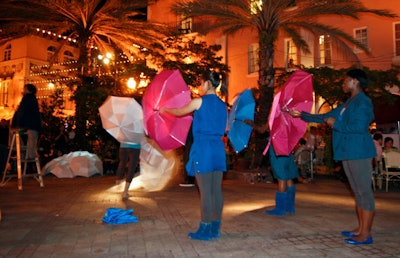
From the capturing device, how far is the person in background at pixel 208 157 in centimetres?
411

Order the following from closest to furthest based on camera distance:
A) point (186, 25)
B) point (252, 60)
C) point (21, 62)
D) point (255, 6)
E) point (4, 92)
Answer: point (255, 6) → point (252, 60) → point (186, 25) → point (21, 62) → point (4, 92)

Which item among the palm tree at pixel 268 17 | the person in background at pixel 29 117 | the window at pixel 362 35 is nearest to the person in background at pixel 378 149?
the palm tree at pixel 268 17

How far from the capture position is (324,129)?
15.4 meters

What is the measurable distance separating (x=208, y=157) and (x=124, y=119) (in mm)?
3454

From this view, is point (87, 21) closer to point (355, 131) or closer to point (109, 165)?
point (109, 165)

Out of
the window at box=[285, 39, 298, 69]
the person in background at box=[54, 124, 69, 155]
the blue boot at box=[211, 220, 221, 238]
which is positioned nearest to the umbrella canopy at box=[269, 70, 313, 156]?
the blue boot at box=[211, 220, 221, 238]

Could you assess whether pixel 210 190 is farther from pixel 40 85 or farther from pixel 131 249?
pixel 40 85

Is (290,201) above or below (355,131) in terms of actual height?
below

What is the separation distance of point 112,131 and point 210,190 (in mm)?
3572

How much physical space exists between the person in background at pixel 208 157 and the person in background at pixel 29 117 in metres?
5.42

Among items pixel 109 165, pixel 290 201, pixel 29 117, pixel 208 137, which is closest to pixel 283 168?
pixel 290 201

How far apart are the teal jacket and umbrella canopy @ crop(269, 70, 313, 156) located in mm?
1067

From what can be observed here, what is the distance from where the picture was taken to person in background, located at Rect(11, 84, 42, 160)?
8.26 metres

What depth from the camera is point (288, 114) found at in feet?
17.4
